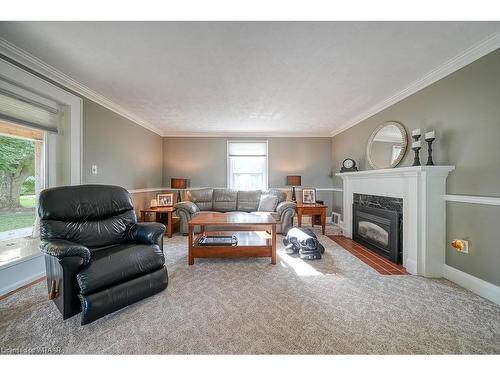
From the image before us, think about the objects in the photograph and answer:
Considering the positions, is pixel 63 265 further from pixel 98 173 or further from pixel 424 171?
pixel 424 171

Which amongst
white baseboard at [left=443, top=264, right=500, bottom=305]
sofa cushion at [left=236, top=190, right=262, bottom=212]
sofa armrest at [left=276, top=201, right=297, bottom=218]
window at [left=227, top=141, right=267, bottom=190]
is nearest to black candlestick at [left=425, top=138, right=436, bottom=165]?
white baseboard at [left=443, top=264, right=500, bottom=305]

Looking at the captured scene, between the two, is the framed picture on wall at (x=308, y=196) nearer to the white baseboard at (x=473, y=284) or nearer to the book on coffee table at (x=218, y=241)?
the book on coffee table at (x=218, y=241)

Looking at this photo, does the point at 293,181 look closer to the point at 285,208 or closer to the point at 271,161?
the point at 271,161

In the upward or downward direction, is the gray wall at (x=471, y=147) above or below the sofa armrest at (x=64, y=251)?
above

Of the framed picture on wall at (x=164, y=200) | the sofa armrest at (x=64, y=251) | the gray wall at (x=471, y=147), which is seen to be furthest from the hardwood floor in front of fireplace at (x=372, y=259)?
the framed picture on wall at (x=164, y=200)

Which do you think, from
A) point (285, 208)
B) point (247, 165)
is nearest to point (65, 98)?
point (247, 165)

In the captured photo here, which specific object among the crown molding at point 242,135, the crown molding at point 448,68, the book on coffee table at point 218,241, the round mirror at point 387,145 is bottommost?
the book on coffee table at point 218,241

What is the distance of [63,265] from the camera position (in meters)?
1.40

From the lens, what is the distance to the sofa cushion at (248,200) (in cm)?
452

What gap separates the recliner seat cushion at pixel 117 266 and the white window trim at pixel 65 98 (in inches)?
63.1

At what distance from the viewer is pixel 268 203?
4277 mm

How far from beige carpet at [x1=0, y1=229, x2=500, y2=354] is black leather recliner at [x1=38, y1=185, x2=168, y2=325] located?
151mm
